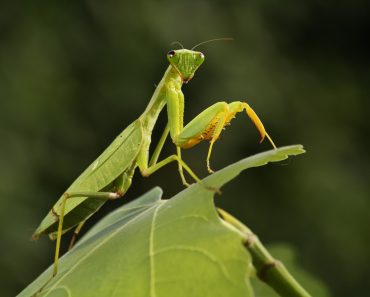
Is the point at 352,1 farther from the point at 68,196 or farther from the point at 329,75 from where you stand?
the point at 68,196

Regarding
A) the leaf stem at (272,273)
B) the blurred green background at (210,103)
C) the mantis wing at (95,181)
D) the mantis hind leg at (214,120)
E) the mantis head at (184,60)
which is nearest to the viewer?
the leaf stem at (272,273)

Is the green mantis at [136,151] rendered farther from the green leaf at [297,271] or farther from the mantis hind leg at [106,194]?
the green leaf at [297,271]

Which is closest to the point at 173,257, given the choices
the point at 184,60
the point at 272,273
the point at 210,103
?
the point at 272,273

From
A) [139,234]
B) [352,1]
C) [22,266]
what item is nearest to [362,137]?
[352,1]

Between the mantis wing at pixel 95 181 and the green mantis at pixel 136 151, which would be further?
the mantis wing at pixel 95 181

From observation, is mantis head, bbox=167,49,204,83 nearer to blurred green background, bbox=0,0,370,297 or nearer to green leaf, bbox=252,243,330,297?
green leaf, bbox=252,243,330,297

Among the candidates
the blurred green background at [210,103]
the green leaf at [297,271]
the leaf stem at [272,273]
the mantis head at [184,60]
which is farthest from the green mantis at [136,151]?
the blurred green background at [210,103]
